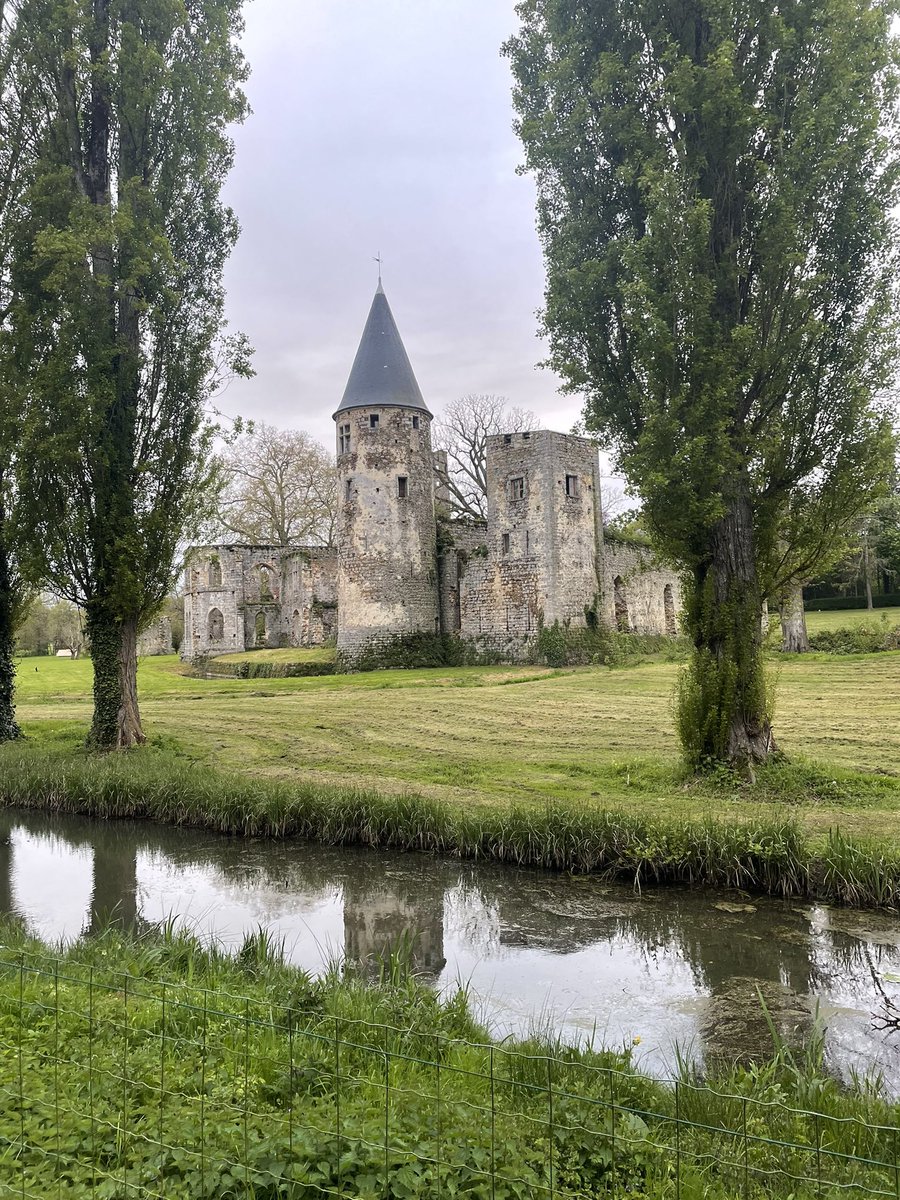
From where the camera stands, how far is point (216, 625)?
110ft

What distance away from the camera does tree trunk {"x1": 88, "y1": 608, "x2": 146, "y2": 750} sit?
12406mm

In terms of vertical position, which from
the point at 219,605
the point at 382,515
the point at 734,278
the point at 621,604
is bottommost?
the point at 621,604

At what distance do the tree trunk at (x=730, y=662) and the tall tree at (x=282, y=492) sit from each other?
28413 mm

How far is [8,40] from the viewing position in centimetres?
1236

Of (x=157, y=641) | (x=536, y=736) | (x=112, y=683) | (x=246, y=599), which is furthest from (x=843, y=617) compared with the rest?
(x=157, y=641)

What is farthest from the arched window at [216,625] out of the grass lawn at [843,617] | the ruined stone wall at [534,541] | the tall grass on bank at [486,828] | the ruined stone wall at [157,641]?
the tall grass on bank at [486,828]

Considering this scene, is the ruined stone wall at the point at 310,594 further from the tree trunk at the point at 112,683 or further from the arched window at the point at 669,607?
the tree trunk at the point at 112,683

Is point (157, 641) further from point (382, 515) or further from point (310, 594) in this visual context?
point (382, 515)

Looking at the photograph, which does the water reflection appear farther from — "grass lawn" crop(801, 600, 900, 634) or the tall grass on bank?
"grass lawn" crop(801, 600, 900, 634)

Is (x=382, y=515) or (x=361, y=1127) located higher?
(x=382, y=515)

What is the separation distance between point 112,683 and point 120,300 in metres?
5.77

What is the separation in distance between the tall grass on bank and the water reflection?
0.67ft

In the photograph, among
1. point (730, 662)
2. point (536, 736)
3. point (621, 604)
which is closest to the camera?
point (730, 662)

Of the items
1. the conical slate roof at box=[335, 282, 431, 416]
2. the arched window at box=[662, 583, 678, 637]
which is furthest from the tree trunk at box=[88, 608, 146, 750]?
the arched window at box=[662, 583, 678, 637]
